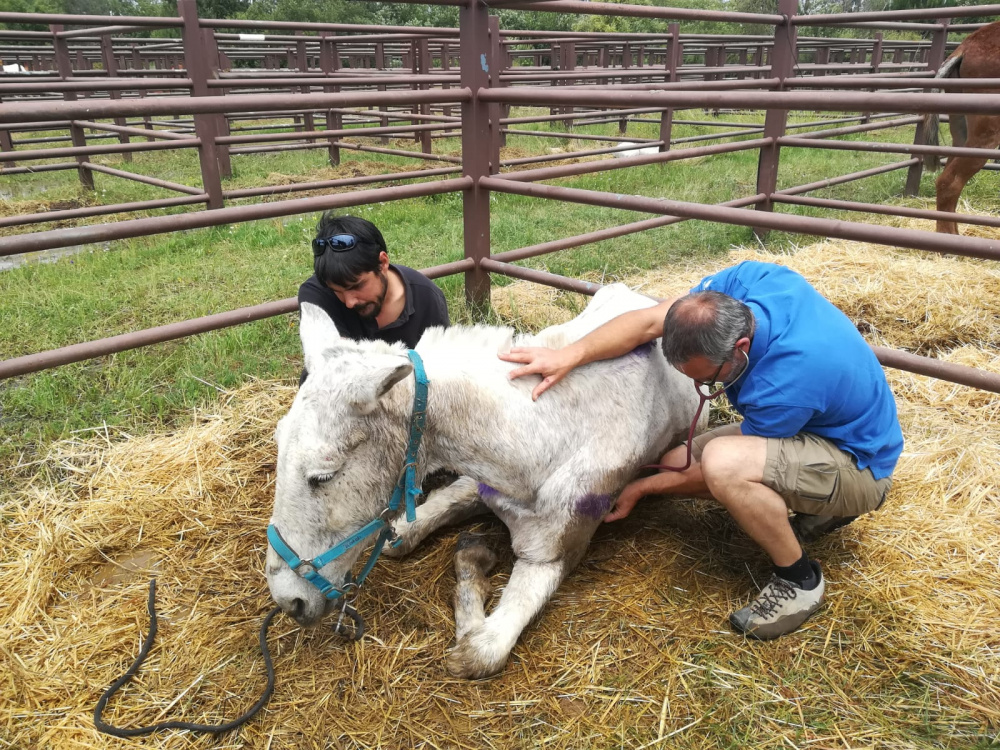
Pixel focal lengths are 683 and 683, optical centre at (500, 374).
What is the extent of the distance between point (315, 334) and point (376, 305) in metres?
0.58

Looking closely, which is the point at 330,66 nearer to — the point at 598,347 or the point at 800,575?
the point at 598,347

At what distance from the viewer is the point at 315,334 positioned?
203 centimetres

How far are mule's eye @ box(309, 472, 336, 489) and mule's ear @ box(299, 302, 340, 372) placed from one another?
294 millimetres

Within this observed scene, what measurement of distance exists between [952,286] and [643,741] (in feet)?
13.5

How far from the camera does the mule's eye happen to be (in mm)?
1832

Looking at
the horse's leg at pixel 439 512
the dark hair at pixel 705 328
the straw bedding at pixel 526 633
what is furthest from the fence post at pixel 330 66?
the dark hair at pixel 705 328

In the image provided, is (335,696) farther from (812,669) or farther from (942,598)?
(942,598)

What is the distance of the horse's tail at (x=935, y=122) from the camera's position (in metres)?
6.32

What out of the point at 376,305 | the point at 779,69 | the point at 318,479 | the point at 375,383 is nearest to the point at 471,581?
the point at 318,479

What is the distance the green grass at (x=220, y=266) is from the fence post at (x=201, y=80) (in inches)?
17.0

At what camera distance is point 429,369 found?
2.09m

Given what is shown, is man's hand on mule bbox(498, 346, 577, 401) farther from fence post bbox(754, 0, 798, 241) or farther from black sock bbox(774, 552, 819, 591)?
fence post bbox(754, 0, 798, 241)

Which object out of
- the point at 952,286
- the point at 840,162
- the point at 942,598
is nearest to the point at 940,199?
the point at 952,286

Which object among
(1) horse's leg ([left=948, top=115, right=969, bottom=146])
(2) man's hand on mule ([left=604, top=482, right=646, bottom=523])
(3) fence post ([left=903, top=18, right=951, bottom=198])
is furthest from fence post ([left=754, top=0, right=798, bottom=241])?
(2) man's hand on mule ([left=604, top=482, right=646, bottom=523])
